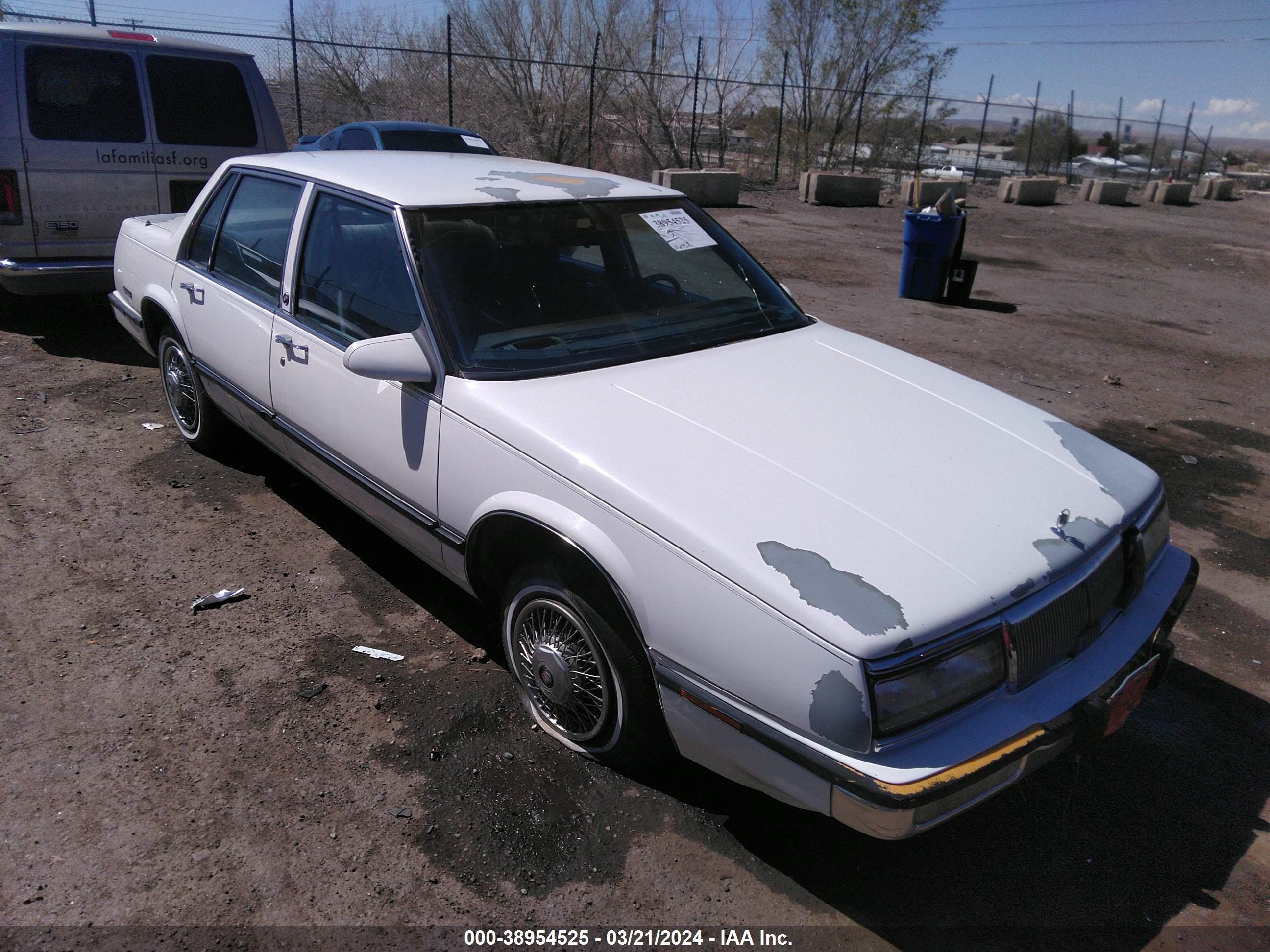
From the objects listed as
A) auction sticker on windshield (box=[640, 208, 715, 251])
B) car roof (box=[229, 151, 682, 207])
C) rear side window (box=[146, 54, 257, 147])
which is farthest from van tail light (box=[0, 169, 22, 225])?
auction sticker on windshield (box=[640, 208, 715, 251])

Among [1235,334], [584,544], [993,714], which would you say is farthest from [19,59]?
[1235,334]

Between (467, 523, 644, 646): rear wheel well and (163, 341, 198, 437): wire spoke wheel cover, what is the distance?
2585mm

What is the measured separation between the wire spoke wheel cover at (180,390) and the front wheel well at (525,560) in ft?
8.48

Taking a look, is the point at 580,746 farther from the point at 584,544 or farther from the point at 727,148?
the point at 727,148

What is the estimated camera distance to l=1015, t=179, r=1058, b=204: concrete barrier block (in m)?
21.0

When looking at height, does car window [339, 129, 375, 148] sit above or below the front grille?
above

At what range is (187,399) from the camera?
5039 mm

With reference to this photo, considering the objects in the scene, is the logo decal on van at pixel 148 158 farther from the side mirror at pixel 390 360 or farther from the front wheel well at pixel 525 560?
the front wheel well at pixel 525 560

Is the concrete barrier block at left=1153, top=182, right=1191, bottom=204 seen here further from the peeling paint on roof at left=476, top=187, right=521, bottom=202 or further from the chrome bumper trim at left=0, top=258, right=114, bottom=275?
the peeling paint on roof at left=476, top=187, right=521, bottom=202

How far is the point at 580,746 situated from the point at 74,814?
1.50 meters

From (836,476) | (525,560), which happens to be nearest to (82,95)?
(525,560)

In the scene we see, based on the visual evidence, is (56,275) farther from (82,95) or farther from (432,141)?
(432,141)

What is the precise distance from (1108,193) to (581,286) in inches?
914

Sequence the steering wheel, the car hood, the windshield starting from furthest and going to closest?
the steering wheel < the windshield < the car hood
